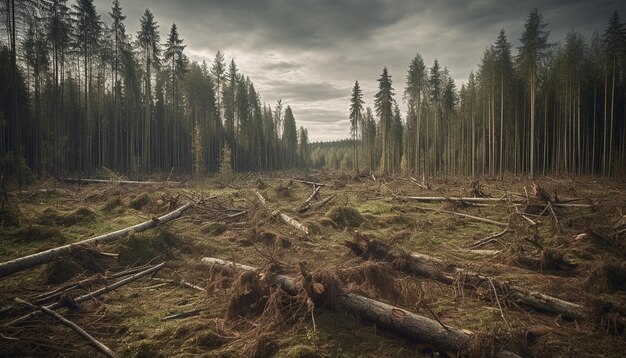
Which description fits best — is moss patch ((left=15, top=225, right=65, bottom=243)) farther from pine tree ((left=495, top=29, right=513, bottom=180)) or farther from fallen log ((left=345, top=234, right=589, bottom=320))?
pine tree ((left=495, top=29, right=513, bottom=180))

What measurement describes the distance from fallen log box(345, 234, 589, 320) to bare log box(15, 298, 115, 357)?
5024 mm

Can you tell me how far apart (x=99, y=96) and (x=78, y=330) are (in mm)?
36720

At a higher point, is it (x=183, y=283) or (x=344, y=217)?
(x=344, y=217)

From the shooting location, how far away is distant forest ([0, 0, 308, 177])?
76.7 feet

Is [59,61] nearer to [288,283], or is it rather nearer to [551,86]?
[288,283]

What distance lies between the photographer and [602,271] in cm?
591

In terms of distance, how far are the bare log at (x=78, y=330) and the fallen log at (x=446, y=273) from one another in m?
5.02

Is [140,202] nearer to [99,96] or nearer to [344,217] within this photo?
[344,217]

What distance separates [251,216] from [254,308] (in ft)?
22.4

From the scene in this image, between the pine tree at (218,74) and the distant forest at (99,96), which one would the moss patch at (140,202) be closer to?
the distant forest at (99,96)

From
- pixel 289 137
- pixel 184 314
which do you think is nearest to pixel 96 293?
pixel 184 314

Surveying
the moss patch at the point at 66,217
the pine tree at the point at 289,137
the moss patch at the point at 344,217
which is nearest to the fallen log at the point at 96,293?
the moss patch at the point at 66,217

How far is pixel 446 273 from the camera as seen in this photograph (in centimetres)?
648

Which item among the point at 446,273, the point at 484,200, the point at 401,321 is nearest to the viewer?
the point at 401,321
